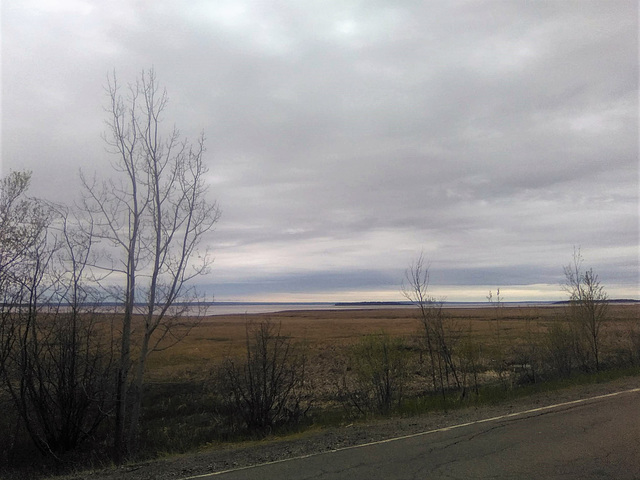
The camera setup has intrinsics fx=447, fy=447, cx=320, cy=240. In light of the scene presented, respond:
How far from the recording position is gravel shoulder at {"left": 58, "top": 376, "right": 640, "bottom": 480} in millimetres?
7913

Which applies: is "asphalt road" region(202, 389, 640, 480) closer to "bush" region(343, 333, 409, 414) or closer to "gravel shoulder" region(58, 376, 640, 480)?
"gravel shoulder" region(58, 376, 640, 480)

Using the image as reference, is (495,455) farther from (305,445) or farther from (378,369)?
(378,369)

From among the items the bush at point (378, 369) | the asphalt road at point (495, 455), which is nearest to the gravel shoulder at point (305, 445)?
the asphalt road at point (495, 455)

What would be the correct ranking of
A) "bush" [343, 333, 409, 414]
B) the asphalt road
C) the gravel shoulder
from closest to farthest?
the asphalt road < the gravel shoulder < "bush" [343, 333, 409, 414]

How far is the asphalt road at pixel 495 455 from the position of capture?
6336 millimetres

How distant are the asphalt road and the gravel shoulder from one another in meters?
0.57

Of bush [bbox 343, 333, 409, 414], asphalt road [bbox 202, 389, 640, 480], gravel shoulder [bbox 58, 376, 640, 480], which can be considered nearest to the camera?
asphalt road [bbox 202, 389, 640, 480]

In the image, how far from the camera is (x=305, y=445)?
9008mm

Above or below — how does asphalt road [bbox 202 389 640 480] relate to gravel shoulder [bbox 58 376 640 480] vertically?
above

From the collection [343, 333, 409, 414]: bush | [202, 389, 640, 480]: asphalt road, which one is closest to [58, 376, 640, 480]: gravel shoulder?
[202, 389, 640, 480]: asphalt road

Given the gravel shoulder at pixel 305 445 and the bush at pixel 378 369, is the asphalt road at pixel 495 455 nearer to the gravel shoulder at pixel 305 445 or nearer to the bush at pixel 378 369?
the gravel shoulder at pixel 305 445

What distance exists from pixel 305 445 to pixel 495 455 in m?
3.69

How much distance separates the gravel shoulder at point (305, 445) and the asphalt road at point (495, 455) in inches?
22.6

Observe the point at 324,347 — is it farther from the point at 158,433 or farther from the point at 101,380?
the point at 101,380
